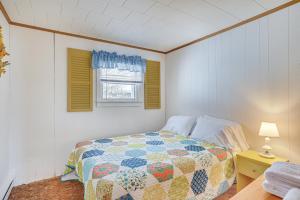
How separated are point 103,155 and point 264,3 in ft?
8.47

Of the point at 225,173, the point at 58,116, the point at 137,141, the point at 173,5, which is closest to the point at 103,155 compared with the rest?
the point at 137,141

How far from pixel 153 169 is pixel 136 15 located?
75.9 inches

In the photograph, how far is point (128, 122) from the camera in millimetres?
3354

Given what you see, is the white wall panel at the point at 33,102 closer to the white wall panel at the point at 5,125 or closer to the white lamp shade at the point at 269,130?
the white wall panel at the point at 5,125

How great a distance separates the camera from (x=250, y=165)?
194 cm

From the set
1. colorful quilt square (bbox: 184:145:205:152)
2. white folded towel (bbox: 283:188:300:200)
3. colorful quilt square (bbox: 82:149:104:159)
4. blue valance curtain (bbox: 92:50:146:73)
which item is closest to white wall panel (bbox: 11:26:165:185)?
blue valance curtain (bbox: 92:50:146:73)

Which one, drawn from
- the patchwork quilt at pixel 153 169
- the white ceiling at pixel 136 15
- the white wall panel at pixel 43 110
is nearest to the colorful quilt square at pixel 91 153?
the patchwork quilt at pixel 153 169

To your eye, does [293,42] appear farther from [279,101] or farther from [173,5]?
[173,5]

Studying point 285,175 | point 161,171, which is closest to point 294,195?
point 285,175

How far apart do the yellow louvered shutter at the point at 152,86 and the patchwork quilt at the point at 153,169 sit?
1.33 meters

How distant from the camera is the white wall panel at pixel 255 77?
197 cm

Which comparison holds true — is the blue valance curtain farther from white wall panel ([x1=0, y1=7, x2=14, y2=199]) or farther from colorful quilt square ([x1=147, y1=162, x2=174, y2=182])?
colorful quilt square ([x1=147, y1=162, x2=174, y2=182])

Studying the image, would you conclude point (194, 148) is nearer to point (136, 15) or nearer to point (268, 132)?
point (268, 132)

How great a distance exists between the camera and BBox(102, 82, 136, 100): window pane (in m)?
3.15
